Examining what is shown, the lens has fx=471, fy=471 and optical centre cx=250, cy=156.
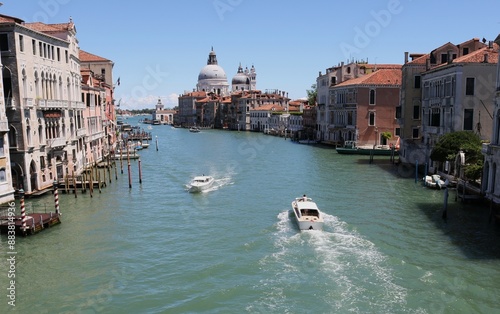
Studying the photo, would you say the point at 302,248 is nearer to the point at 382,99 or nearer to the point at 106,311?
the point at 106,311

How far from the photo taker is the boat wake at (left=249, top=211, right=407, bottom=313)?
36.8 ft

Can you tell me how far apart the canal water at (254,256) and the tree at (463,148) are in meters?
1.85

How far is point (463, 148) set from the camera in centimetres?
2261

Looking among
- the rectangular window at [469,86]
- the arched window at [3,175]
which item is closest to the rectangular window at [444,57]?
the rectangular window at [469,86]

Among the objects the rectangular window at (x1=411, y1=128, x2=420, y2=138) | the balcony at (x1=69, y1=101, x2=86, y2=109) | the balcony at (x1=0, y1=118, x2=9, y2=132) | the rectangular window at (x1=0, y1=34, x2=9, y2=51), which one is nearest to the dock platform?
the balcony at (x1=0, y1=118, x2=9, y2=132)

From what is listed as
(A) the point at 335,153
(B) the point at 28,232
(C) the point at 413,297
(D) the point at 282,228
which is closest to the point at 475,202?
(D) the point at 282,228

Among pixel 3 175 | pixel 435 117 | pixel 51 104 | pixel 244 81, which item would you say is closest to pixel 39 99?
pixel 51 104

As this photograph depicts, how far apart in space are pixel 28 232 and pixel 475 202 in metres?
17.9

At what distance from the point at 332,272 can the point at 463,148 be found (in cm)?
1311

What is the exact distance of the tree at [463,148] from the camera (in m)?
22.0

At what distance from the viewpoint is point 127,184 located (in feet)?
90.0

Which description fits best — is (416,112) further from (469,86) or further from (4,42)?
(4,42)

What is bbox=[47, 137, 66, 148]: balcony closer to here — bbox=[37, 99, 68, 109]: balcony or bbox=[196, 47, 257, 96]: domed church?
bbox=[37, 99, 68, 109]: balcony

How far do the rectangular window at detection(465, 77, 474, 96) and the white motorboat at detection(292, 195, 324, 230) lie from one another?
12.9 metres
